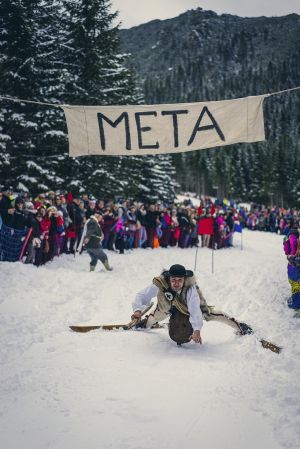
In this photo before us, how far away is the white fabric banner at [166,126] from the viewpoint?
705 centimetres

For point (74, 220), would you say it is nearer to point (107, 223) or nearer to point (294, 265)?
point (107, 223)

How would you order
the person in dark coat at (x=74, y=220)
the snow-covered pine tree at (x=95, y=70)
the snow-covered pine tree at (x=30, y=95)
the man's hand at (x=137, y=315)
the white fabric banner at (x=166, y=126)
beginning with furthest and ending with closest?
the snow-covered pine tree at (x=95, y=70)
the snow-covered pine tree at (x=30, y=95)
the person in dark coat at (x=74, y=220)
the white fabric banner at (x=166, y=126)
the man's hand at (x=137, y=315)

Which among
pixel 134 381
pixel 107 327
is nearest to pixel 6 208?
pixel 107 327

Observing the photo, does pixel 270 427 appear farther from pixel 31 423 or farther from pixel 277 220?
pixel 277 220

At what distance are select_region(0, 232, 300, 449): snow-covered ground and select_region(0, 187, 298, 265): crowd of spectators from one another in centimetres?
287

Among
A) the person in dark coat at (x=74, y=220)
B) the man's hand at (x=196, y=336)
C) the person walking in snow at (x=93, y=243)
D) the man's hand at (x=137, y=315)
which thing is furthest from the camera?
the person in dark coat at (x=74, y=220)

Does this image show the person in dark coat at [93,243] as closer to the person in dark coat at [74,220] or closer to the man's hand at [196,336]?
the person in dark coat at [74,220]

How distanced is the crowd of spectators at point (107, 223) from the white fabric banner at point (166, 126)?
326 centimetres

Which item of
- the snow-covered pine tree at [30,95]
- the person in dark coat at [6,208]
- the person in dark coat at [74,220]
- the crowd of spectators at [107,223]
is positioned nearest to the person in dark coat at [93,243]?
the crowd of spectators at [107,223]

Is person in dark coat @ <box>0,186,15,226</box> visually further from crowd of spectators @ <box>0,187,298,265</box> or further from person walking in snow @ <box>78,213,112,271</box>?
person walking in snow @ <box>78,213,112,271</box>

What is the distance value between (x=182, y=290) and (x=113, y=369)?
1.46 metres

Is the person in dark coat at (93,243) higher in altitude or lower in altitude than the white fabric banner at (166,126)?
lower

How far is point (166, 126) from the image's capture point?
7070mm

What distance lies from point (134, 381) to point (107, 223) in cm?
1142
